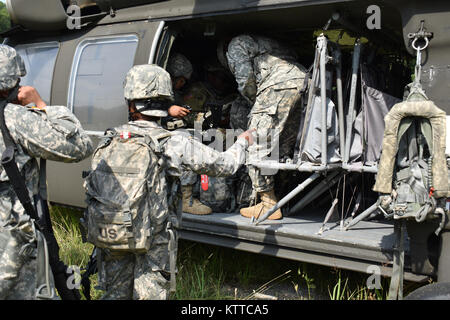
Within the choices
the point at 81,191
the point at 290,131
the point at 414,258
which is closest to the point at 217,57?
the point at 290,131

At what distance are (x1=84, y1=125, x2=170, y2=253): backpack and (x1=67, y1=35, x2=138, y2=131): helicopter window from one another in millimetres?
1657

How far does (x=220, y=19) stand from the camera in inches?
171

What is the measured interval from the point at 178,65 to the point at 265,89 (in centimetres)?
116

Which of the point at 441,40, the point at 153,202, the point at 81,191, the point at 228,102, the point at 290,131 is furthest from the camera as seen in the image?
the point at 228,102

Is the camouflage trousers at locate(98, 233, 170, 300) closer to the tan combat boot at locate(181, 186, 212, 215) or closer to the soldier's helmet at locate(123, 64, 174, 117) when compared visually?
the soldier's helmet at locate(123, 64, 174, 117)

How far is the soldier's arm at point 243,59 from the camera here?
171 inches

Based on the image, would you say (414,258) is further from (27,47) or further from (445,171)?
(27,47)

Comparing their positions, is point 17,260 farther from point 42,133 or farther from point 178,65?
point 178,65

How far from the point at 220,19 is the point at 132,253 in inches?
92.7

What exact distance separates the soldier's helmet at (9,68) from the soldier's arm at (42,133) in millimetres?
122

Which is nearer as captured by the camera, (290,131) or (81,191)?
(290,131)

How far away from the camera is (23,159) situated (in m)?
2.53

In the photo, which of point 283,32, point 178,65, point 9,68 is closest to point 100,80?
point 178,65

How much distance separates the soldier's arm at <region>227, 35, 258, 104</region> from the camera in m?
4.35
